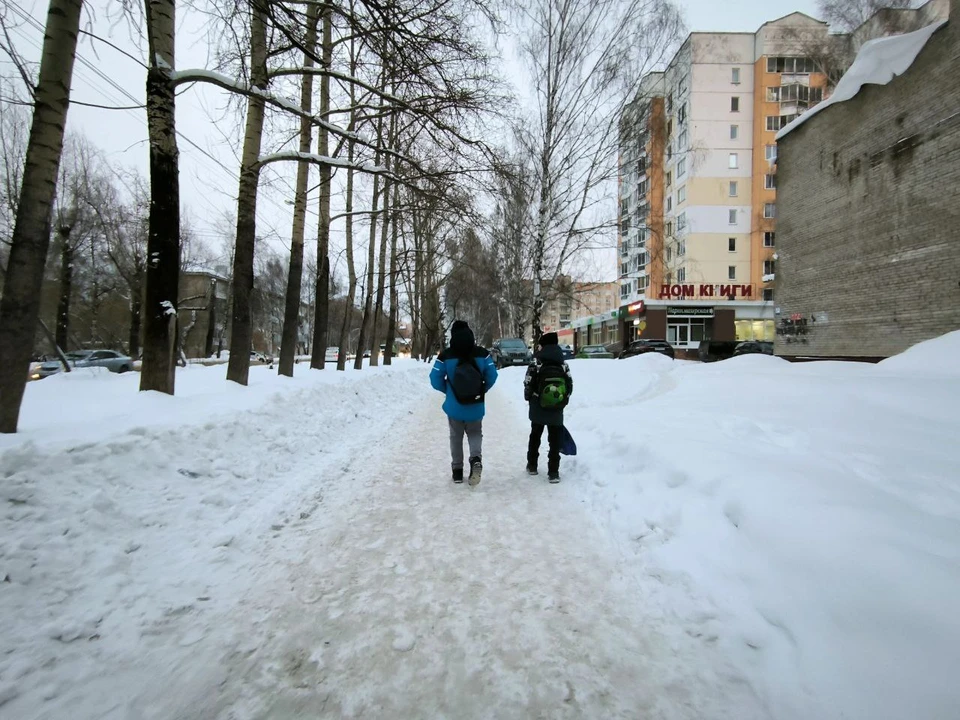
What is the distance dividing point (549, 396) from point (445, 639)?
3.18 m

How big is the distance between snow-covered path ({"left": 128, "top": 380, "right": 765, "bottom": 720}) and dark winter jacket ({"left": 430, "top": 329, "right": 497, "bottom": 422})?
1443 millimetres

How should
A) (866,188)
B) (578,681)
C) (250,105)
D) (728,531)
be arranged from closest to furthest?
(578,681)
(728,531)
(250,105)
(866,188)

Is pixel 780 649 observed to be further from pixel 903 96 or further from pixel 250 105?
pixel 903 96

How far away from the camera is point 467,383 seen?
5152mm

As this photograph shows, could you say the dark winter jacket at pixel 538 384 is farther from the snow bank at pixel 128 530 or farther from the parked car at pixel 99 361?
the parked car at pixel 99 361

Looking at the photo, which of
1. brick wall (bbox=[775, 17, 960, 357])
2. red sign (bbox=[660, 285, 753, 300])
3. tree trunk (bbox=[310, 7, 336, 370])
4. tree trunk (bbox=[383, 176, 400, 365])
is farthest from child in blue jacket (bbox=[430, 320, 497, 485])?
red sign (bbox=[660, 285, 753, 300])

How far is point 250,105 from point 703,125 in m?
39.8

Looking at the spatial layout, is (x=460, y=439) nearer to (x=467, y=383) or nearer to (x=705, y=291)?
(x=467, y=383)

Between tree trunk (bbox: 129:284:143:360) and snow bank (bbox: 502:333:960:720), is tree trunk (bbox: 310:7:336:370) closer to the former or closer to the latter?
snow bank (bbox: 502:333:960:720)

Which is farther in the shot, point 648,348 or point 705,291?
point 705,291

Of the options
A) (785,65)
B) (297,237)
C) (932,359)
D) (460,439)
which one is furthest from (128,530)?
(785,65)

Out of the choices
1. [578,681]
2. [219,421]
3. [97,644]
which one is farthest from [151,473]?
[578,681]

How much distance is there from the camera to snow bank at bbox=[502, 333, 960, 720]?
2.00m

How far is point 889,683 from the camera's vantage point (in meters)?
1.88
